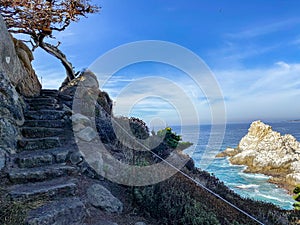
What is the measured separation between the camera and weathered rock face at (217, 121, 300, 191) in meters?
27.2

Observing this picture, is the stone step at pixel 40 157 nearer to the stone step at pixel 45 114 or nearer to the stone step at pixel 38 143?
the stone step at pixel 38 143

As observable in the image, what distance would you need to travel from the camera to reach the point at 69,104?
22.7ft

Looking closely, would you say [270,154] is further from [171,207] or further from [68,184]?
[68,184]

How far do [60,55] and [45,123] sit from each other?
21.0 feet

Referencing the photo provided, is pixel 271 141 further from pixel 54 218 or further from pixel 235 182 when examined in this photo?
pixel 54 218

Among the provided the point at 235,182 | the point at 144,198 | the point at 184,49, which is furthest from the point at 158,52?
the point at 235,182

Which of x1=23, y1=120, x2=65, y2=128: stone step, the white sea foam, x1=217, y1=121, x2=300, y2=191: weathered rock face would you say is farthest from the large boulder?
x1=217, y1=121, x2=300, y2=191: weathered rock face

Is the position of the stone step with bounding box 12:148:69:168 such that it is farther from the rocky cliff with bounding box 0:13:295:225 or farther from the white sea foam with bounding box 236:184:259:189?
the white sea foam with bounding box 236:184:259:189

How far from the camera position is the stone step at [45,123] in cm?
510

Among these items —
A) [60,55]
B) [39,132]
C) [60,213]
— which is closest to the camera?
[60,213]

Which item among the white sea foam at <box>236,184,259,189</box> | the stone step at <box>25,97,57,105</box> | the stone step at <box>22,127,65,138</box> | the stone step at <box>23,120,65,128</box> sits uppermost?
the stone step at <box>25,97,57,105</box>

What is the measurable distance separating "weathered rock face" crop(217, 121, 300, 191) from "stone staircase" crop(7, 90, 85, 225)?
23602 mm

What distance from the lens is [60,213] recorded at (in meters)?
2.73

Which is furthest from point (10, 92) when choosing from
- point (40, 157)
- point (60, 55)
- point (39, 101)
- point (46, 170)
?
point (60, 55)
